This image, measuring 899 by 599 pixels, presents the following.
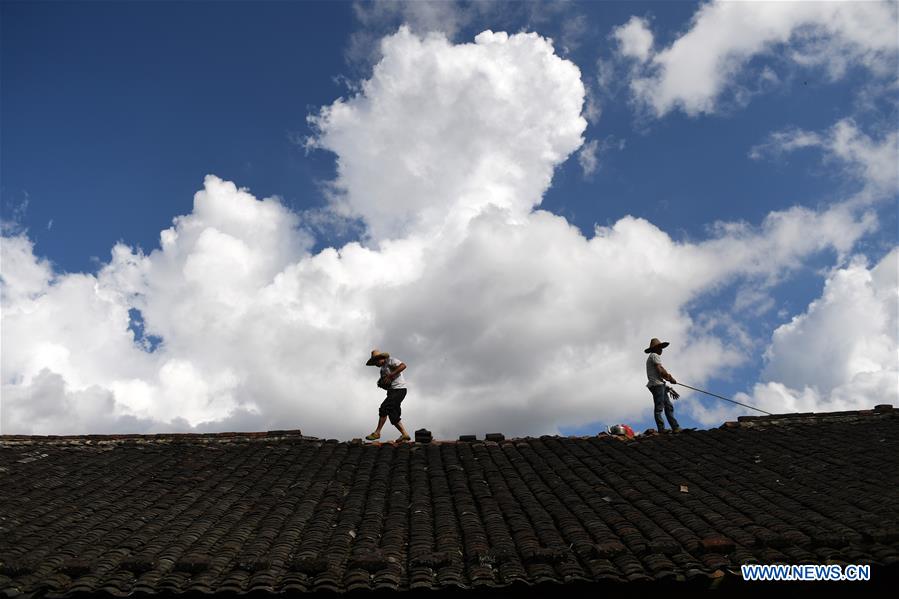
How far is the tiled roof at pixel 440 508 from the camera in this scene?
20.4 ft

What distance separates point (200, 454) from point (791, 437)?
30.1 feet

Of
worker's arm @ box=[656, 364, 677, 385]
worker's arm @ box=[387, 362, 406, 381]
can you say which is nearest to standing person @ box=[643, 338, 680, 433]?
worker's arm @ box=[656, 364, 677, 385]

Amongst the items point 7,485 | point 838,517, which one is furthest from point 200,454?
point 838,517

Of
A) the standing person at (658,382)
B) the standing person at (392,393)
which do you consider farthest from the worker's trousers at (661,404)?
the standing person at (392,393)

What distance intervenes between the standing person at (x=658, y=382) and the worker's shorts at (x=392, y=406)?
4.68 metres

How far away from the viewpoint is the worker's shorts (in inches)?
489

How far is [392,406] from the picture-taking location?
490 inches

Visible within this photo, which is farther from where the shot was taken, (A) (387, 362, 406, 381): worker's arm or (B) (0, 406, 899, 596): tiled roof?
(A) (387, 362, 406, 381): worker's arm

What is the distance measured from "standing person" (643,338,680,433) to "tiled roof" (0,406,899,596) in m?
1.22

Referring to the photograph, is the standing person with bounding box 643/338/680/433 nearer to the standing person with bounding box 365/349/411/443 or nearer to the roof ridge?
the roof ridge

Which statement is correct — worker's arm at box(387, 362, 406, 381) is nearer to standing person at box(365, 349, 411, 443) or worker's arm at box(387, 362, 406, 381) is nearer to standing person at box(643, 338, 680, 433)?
standing person at box(365, 349, 411, 443)

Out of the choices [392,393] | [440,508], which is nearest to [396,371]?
[392,393]

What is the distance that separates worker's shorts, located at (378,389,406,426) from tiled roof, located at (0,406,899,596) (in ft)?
4.30

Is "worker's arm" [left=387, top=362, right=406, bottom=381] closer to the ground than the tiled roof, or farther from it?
farther from it
